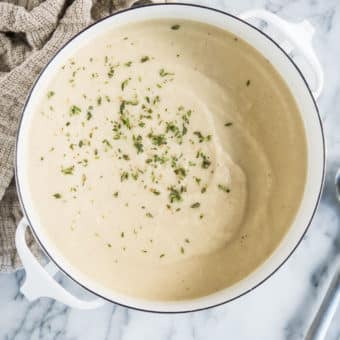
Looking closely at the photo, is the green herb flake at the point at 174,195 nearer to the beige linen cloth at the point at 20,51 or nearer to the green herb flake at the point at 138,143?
the green herb flake at the point at 138,143

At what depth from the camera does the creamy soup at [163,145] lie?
1219mm

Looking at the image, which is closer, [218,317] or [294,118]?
[294,118]

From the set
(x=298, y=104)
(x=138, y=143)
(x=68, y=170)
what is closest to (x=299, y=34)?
(x=298, y=104)

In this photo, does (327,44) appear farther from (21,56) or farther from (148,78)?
(21,56)

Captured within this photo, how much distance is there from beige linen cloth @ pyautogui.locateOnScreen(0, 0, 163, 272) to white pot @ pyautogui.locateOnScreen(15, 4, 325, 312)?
0.26 ft

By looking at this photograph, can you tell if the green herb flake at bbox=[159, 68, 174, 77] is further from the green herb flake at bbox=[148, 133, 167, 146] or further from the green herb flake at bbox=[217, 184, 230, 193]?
the green herb flake at bbox=[217, 184, 230, 193]

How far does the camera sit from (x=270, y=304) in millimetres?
1402

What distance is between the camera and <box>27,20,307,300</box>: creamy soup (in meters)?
1.22

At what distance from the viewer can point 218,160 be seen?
1227 mm

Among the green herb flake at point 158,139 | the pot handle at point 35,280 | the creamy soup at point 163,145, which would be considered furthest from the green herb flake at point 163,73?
the pot handle at point 35,280

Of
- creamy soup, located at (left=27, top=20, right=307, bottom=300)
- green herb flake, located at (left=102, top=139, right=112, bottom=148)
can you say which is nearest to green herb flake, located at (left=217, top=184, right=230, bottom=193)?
creamy soup, located at (left=27, top=20, right=307, bottom=300)

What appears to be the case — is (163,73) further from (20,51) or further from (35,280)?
(35,280)

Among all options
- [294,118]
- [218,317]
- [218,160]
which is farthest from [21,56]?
[218,317]

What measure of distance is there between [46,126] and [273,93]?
1.44 ft
